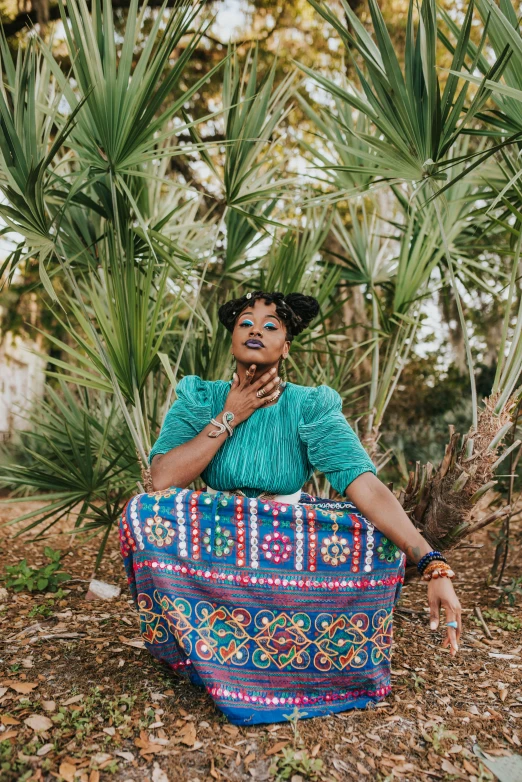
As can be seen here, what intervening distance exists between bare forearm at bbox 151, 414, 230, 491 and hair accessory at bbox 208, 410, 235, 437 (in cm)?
1

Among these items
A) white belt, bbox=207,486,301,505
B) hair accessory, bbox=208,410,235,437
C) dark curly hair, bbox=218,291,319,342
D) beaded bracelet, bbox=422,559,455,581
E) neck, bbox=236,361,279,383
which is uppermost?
dark curly hair, bbox=218,291,319,342

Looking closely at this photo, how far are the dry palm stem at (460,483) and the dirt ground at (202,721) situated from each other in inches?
20.5

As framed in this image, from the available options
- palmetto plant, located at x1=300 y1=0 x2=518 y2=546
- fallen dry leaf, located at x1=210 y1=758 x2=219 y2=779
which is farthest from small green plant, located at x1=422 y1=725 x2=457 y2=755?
palmetto plant, located at x1=300 y1=0 x2=518 y2=546

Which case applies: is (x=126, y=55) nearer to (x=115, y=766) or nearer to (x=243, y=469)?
(x=243, y=469)

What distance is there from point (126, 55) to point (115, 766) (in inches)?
96.0

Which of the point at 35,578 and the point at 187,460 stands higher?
the point at 187,460

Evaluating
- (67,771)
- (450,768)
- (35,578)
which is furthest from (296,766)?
(35,578)

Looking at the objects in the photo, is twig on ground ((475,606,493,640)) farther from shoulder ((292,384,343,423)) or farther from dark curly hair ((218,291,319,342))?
dark curly hair ((218,291,319,342))

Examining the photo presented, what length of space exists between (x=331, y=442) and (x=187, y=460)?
49cm

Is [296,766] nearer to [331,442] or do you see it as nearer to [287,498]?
[287,498]

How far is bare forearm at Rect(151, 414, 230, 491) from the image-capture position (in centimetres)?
219

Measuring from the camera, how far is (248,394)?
2285 mm

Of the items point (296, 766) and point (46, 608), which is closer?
point (296, 766)

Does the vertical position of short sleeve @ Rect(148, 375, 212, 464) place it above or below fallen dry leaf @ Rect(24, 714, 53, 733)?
above
